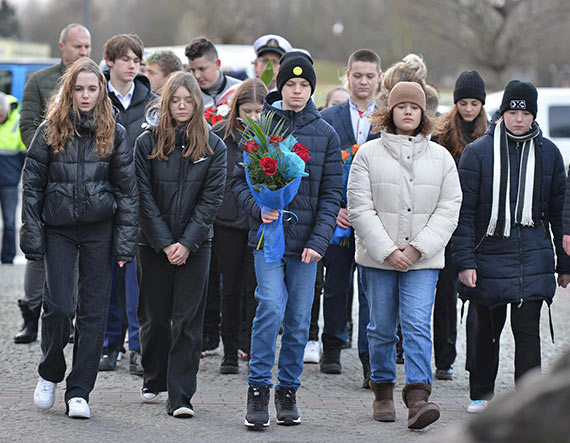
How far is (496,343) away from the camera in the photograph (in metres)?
6.46

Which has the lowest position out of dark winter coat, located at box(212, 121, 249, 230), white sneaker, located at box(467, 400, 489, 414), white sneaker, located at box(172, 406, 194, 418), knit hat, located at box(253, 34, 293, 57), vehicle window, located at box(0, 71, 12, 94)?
white sneaker, located at box(172, 406, 194, 418)

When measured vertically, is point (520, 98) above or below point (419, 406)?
above

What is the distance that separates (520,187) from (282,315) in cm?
161

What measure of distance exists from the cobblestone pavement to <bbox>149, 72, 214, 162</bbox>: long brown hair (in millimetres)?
1559

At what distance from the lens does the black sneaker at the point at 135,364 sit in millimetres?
7445

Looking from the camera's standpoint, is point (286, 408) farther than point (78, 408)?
Yes

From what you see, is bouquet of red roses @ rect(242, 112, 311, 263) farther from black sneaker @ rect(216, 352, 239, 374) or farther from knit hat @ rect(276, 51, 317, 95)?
black sneaker @ rect(216, 352, 239, 374)

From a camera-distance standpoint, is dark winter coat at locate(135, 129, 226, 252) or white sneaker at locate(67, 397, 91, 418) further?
dark winter coat at locate(135, 129, 226, 252)

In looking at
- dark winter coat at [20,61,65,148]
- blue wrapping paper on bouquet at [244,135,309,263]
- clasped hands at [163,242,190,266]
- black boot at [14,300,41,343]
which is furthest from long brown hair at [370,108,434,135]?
black boot at [14,300,41,343]

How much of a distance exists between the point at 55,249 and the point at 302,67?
181 cm

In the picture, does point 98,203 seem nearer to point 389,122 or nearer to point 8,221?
point 389,122

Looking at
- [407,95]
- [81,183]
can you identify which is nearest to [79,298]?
[81,183]

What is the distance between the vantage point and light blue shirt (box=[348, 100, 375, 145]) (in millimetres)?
7777

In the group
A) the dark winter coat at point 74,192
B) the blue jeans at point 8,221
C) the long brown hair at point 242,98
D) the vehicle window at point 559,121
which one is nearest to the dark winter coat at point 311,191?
the dark winter coat at point 74,192
